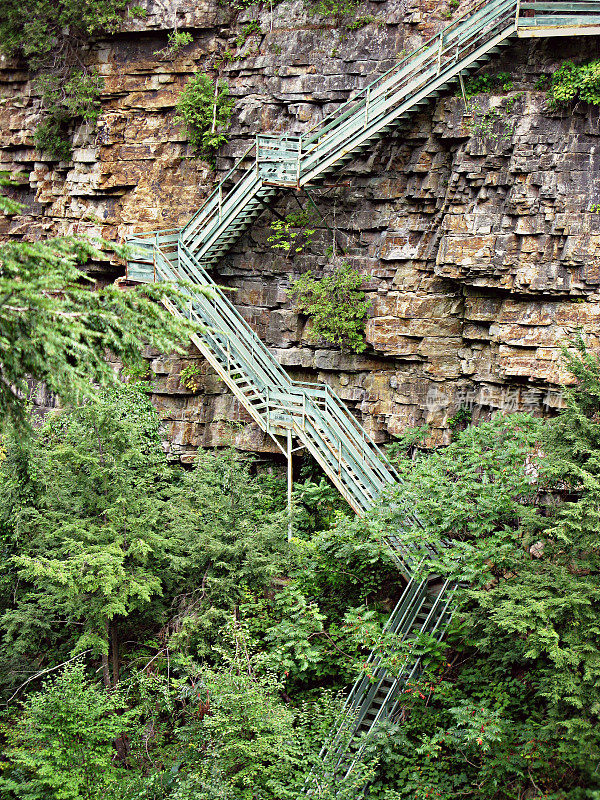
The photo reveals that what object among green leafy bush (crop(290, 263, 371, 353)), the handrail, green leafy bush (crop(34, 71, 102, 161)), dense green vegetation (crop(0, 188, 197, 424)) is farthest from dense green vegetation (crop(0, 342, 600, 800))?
green leafy bush (crop(34, 71, 102, 161))

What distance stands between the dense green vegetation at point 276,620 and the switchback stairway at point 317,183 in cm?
54

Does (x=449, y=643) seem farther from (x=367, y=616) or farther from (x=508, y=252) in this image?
(x=508, y=252)

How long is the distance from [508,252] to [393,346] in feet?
8.95

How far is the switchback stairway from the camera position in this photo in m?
11.6

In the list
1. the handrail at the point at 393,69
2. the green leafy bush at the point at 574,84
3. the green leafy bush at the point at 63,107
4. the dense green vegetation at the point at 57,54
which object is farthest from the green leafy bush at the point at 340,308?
the dense green vegetation at the point at 57,54

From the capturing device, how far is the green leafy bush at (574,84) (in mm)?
12164

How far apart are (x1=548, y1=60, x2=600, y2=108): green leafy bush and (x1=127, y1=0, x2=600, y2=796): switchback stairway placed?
1.86 feet

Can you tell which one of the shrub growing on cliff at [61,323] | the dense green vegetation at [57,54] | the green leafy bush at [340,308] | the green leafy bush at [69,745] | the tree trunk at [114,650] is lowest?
the green leafy bush at [69,745]

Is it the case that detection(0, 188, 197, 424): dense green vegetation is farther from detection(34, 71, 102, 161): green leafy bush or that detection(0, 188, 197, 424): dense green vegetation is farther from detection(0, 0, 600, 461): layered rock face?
detection(34, 71, 102, 161): green leafy bush

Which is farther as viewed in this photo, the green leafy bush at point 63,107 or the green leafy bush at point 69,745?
the green leafy bush at point 63,107

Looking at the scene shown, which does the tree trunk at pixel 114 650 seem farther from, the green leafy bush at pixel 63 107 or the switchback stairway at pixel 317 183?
the green leafy bush at pixel 63 107

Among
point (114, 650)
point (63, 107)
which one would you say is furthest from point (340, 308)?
point (63, 107)

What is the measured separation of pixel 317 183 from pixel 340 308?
2427mm

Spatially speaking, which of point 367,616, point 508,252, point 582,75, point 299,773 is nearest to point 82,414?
point 367,616
